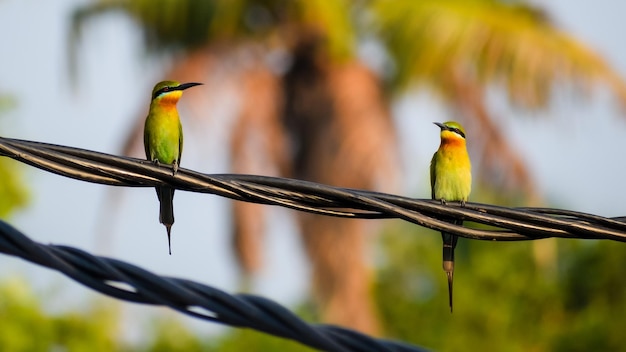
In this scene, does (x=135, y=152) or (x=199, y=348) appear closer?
(x=135, y=152)

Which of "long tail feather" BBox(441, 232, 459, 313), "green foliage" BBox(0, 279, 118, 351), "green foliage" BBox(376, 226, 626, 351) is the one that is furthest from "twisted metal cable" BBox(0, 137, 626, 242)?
"green foliage" BBox(376, 226, 626, 351)

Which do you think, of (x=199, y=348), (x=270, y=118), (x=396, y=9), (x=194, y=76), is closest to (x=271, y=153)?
(x=270, y=118)

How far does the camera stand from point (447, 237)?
3166 millimetres

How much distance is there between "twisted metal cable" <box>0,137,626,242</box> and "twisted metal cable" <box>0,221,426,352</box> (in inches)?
11.1

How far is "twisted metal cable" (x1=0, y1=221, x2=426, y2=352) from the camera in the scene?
2.97 metres

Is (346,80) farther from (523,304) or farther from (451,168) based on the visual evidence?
(451,168)

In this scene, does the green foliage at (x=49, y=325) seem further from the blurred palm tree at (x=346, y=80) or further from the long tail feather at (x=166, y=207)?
the long tail feather at (x=166, y=207)

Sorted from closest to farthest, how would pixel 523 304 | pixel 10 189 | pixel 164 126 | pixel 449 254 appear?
pixel 449 254 < pixel 164 126 < pixel 10 189 < pixel 523 304

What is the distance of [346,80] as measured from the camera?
16.5m

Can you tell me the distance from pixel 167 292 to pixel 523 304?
2184 centimetres

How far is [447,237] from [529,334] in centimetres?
2020

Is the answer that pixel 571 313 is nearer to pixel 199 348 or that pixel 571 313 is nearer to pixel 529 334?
pixel 529 334

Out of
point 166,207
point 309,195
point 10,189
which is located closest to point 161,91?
point 166,207

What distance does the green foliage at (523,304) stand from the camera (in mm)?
21089
